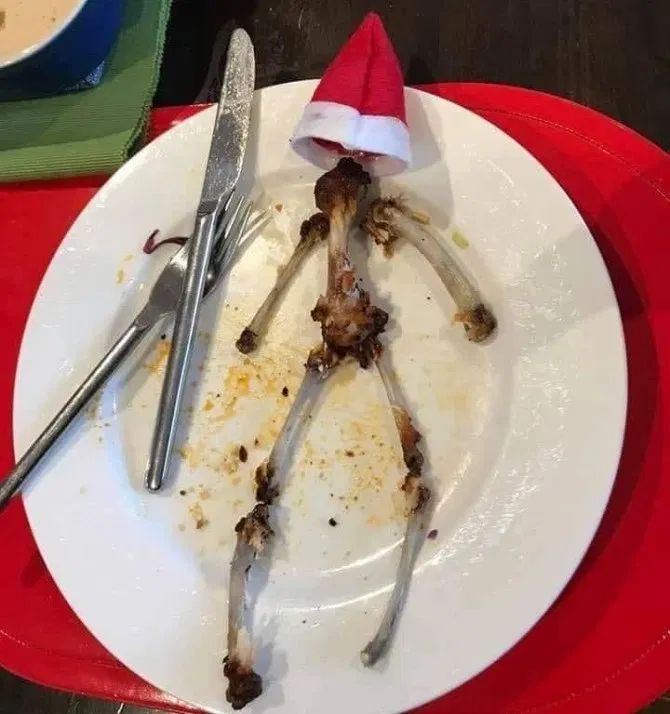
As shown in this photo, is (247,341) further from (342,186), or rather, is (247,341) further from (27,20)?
(27,20)

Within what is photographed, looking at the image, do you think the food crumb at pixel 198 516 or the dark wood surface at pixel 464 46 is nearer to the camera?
the food crumb at pixel 198 516

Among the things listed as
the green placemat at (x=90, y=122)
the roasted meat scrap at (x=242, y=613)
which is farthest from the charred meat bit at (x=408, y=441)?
the green placemat at (x=90, y=122)

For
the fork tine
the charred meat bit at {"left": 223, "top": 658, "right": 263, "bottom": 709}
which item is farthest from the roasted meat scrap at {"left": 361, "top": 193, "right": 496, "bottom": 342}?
the charred meat bit at {"left": 223, "top": 658, "right": 263, "bottom": 709}

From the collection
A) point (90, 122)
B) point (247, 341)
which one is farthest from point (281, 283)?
point (90, 122)

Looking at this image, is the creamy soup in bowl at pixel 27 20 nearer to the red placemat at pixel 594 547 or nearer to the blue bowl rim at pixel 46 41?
the blue bowl rim at pixel 46 41

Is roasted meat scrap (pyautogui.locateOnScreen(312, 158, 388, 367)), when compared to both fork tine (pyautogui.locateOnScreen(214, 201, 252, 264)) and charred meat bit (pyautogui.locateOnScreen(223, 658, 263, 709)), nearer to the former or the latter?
fork tine (pyautogui.locateOnScreen(214, 201, 252, 264))

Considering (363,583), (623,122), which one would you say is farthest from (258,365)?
(623,122)
